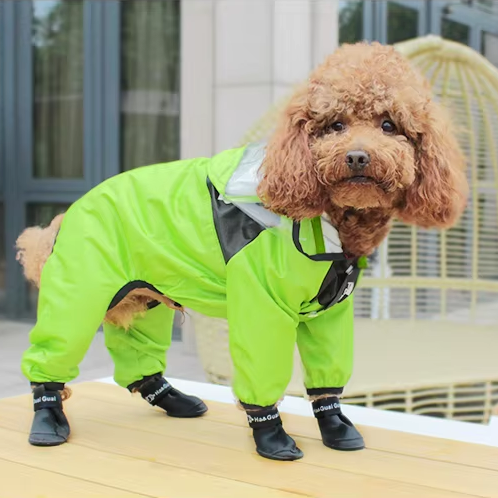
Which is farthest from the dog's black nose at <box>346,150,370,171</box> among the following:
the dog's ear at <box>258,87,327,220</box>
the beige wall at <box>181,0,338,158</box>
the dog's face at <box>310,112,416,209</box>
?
the beige wall at <box>181,0,338,158</box>

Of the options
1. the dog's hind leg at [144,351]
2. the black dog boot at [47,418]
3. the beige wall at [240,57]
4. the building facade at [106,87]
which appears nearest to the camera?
the black dog boot at [47,418]

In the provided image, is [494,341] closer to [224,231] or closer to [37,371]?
[224,231]

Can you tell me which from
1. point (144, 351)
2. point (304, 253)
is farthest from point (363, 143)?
point (144, 351)

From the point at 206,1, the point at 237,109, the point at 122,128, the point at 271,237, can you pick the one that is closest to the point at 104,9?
the point at 122,128

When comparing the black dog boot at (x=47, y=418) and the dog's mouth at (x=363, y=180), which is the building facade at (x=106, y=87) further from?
the dog's mouth at (x=363, y=180)

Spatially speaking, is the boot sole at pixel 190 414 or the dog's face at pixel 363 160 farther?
the boot sole at pixel 190 414

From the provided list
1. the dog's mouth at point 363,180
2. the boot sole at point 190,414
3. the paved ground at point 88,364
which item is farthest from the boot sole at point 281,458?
the paved ground at point 88,364

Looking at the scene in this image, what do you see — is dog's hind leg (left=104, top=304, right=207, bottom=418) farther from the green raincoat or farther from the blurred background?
the blurred background

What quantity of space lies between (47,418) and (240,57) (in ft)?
7.46

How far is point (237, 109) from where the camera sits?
3611 millimetres

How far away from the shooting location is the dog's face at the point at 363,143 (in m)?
1.36

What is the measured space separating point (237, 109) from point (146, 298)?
76.5 inches

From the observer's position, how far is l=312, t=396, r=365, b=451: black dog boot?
1.69 metres

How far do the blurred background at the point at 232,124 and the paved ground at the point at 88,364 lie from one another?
0.05 ft
